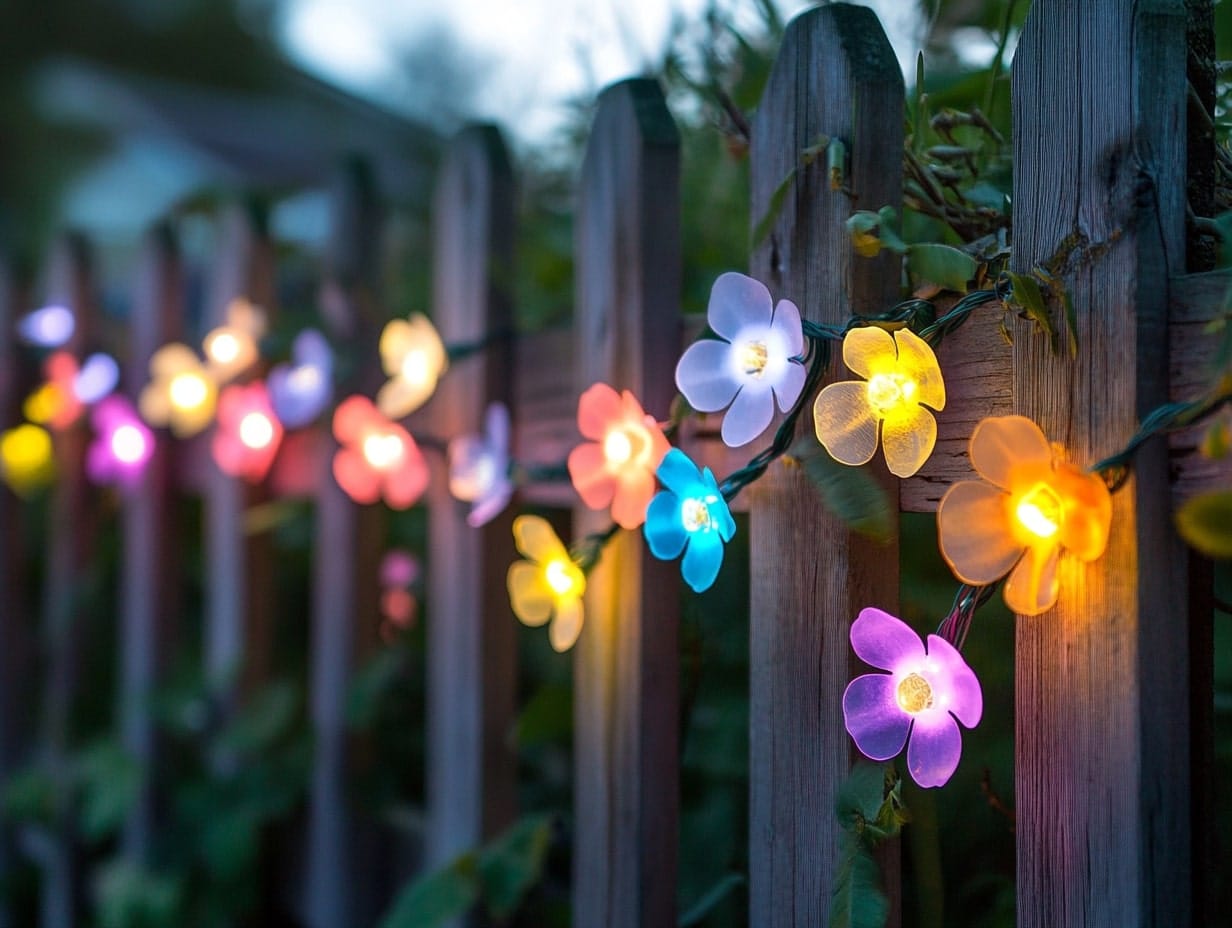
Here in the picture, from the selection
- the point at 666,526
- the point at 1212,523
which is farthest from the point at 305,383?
the point at 1212,523

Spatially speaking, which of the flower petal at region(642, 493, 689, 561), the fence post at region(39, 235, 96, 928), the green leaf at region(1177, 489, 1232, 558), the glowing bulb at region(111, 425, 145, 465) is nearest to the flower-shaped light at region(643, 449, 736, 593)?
the flower petal at region(642, 493, 689, 561)

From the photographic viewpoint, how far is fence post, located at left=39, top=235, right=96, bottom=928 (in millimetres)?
2307

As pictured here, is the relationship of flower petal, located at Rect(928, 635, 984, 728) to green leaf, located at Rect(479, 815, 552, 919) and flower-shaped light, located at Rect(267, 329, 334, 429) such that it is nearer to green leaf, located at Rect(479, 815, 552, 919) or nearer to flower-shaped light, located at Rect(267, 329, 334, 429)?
green leaf, located at Rect(479, 815, 552, 919)

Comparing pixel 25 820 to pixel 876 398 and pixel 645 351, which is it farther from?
pixel 876 398

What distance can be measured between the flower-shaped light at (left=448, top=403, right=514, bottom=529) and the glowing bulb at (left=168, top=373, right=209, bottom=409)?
0.66 meters

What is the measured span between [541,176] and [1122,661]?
182 centimetres

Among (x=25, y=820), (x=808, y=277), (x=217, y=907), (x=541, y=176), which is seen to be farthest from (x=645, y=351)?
(x=25, y=820)

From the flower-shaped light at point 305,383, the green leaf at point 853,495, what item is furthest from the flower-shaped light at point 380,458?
the green leaf at point 853,495

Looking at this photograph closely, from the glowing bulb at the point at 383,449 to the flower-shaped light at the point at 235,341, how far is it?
426 millimetres

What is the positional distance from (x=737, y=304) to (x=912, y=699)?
32 cm

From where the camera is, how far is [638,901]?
1.06m

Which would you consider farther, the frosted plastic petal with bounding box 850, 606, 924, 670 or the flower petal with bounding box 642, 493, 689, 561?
the flower petal with bounding box 642, 493, 689, 561

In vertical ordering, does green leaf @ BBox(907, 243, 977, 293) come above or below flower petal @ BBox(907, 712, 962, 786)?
above

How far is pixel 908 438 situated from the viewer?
2.37 ft
